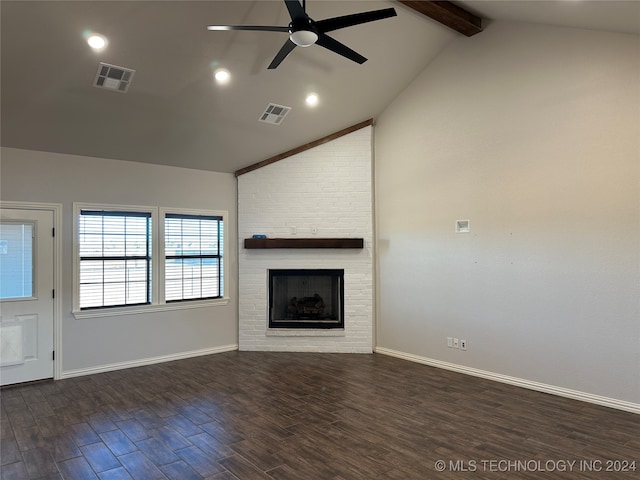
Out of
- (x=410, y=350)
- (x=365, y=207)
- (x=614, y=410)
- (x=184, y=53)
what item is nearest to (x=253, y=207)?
(x=365, y=207)

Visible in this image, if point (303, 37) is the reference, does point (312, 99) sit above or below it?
above

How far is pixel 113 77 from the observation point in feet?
12.5

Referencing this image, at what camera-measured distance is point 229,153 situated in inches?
219

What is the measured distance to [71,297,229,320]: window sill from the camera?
4.84m

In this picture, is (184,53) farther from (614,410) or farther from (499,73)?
(614,410)

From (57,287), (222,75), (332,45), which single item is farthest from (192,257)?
(332,45)

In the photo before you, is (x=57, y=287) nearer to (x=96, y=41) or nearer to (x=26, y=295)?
(x=26, y=295)

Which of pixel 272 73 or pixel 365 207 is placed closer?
pixel 272 73

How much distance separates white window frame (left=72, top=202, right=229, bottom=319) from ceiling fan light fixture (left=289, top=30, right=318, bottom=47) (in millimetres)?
3300

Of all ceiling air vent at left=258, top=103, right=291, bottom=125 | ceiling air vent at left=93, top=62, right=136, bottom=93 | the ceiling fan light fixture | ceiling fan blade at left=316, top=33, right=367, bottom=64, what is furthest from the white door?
ceiling fan blade at left=316, top=33, right=367, bottom=64

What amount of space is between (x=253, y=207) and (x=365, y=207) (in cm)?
164

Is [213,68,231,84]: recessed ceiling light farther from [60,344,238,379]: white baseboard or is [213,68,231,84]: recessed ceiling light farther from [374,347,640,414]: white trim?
[374,347,640,414]: white trim

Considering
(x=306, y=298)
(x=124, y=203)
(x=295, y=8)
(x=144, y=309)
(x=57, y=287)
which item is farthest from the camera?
(x=306, y=298)

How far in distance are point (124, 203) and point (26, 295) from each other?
1.46 metres
